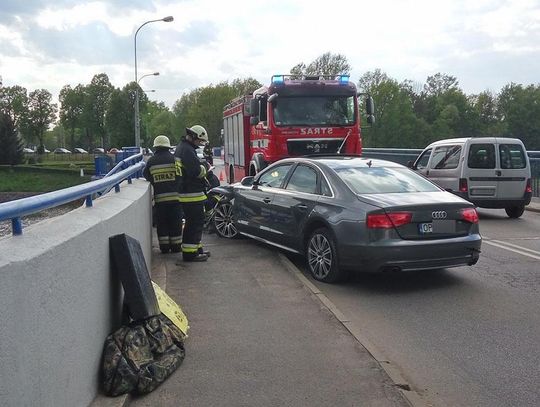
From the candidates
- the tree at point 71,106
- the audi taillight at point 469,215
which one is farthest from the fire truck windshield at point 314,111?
the tree at point 71,106

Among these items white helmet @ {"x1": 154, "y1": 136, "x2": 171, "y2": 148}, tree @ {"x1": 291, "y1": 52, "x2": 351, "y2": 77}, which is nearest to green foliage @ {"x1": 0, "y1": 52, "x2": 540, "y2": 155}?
tree @ {"x1": 291, "y1": 52, "x2": 351, "y2": 77}

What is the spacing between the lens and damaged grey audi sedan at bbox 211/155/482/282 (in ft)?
20.5

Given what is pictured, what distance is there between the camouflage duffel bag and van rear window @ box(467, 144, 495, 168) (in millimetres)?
10280

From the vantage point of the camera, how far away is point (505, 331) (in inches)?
202

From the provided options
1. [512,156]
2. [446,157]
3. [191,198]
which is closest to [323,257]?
[191,198]

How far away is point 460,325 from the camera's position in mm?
5332

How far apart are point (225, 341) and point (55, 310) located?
7.33 feet

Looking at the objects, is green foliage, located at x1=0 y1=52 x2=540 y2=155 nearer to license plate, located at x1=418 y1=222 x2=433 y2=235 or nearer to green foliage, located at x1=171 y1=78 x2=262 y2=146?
green foliage, located at x1=171 y1=78 x2=262 y2=146

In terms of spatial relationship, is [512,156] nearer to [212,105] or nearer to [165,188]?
[165,188]

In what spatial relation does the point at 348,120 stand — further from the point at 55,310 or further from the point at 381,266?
the point at 55,310

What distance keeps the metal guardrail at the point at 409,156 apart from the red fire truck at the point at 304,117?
5.72 m

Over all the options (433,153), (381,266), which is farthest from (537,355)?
(433,153)

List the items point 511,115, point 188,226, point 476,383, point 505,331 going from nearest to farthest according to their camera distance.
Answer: point 476,383 → point 505,331 → point 188,226 → point 511,115

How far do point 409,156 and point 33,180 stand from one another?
5121cm
